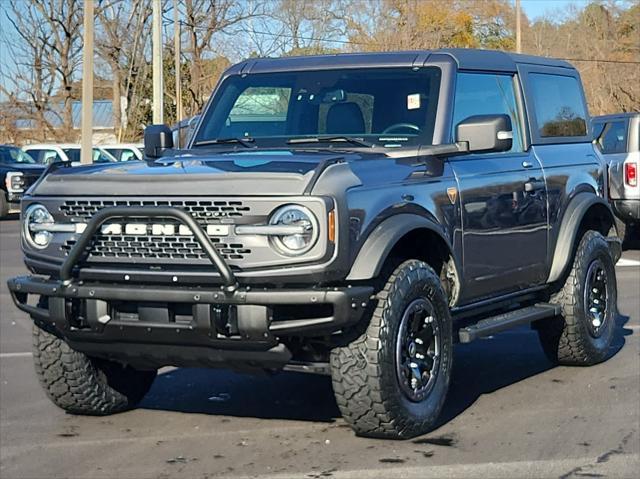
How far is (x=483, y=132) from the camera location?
6133mm

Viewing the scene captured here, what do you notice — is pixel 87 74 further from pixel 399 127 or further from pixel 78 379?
pixel 78 379

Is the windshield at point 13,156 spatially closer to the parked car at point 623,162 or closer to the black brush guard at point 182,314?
the parked car at point 623,162

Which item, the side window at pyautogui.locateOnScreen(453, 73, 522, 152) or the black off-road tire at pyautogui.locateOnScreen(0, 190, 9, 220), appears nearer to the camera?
the side window at pyautogui.locateOnScreen(453, 73, 522, 152)

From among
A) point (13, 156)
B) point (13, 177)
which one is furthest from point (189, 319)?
point (13, 156)

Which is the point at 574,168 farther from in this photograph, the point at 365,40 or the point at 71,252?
the point at 365,40

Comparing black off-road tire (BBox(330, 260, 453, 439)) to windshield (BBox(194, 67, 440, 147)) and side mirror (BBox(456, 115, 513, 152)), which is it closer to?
side mirror (BBox(456, 115, 513, 152))

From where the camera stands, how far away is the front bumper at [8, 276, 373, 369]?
5.06 meters

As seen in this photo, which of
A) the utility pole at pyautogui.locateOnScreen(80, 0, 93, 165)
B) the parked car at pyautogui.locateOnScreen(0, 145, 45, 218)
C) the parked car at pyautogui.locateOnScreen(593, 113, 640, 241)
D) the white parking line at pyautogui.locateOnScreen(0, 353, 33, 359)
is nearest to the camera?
the white parking line at pyautogui.locateOnScreen(0, 353, 33, 359)

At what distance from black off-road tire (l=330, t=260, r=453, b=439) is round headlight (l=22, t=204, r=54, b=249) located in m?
1.61

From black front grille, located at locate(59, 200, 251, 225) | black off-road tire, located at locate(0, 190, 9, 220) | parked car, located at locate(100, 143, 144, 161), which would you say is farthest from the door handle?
parked car, located at locate(100, 143, 144, 161)

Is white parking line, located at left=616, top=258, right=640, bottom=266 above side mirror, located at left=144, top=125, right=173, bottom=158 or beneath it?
beneath

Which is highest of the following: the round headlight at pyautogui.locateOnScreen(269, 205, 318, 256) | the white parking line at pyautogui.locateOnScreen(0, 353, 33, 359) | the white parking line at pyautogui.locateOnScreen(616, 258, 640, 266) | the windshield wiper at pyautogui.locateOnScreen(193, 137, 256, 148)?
the windshield wiper at pyautogui.locateOnScreen(193, 137, 256, 148)

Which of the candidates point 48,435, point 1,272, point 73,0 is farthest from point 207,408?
point 73,0

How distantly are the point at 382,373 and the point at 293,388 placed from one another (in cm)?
179
